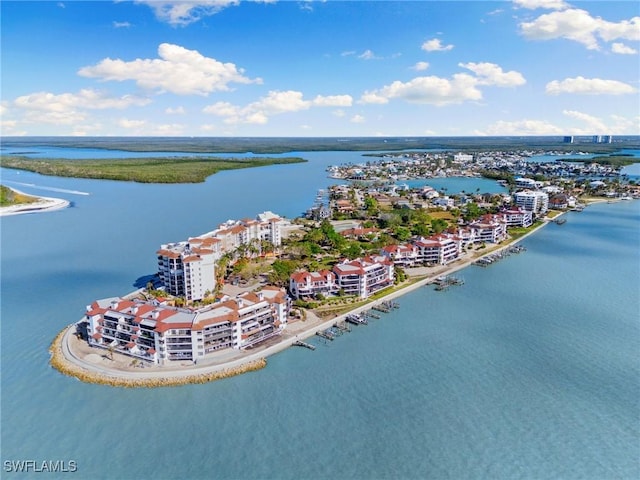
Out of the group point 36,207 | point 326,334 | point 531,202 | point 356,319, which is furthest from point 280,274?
point 36,207

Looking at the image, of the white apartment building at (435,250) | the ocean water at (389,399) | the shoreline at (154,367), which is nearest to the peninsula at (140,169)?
the ocean water at (389,399)

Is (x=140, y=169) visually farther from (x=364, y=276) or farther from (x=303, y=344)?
(x=303, y=344)

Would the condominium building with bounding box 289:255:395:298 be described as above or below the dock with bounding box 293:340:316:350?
above

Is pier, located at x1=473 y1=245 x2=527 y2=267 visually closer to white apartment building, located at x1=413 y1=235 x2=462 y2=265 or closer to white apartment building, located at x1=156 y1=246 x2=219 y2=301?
white apartment building, located at x1=413 y1=235 x2=462 y2=265

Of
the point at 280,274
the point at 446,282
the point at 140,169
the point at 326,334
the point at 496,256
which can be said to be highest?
the point at 140,169

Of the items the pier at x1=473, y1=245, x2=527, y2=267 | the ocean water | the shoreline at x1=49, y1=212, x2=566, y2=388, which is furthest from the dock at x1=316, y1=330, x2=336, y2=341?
the pier at x1=473, y1=245, x2=527, y2=267

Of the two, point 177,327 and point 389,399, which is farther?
point 177,327

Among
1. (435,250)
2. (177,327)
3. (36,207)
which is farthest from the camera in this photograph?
(36,207)

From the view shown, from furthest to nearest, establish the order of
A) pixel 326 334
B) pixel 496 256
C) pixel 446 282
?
1. pixel 496 256
2. pixel 446 282
3. pixel 326 334
